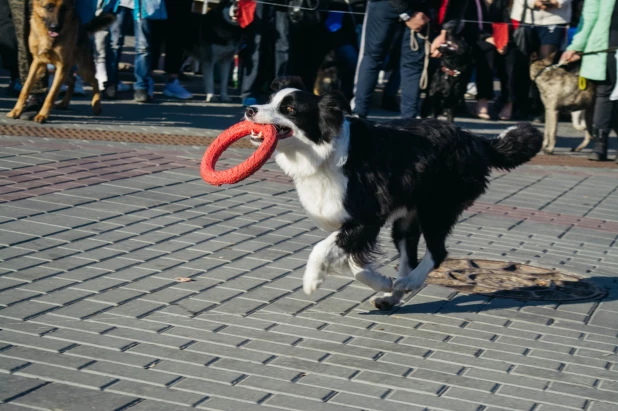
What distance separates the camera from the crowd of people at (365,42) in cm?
1180

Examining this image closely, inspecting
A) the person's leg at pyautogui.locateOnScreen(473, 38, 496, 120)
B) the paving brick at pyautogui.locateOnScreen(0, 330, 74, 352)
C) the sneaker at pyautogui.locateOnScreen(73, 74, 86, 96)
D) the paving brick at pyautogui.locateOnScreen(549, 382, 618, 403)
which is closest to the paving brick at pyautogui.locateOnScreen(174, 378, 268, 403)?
the paving brick at pyautogui.locateOnScreen(0, 330, 74, 352)

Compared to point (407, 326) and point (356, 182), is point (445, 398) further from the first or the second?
point (356, 182)

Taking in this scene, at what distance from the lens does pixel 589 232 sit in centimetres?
834

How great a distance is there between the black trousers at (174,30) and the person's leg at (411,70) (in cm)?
385

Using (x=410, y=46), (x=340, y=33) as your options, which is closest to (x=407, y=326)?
(x=410, y=46)

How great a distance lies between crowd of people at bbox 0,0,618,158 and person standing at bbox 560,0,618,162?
0.01m

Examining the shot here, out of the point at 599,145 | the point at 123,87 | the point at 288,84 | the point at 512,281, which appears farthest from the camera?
the point at 123,87

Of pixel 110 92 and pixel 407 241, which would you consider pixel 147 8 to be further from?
pixel 407 241

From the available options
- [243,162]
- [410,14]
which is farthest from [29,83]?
[243,162]

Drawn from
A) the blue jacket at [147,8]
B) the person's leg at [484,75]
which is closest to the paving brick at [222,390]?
the blue jacket at [147,8]

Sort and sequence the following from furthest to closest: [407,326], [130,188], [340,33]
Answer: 1. [340,33]
2. [130,188]
3. [407,326]

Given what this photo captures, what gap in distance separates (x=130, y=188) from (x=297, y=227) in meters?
1.59

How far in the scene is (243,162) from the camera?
234 inches

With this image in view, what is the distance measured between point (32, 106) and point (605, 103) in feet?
22.5
